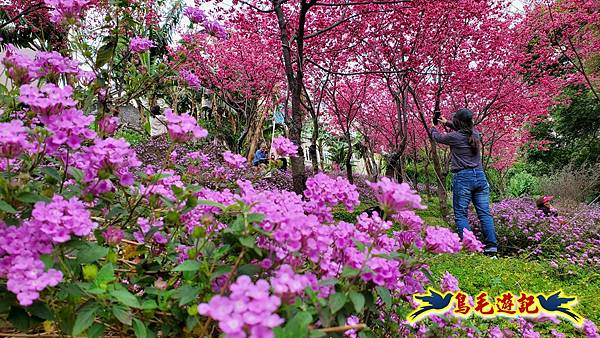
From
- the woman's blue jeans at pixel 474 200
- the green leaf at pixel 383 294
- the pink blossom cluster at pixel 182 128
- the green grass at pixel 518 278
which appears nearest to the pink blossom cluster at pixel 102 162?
the pink blossom cluster at pixel 182 128

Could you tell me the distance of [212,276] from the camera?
0.82m

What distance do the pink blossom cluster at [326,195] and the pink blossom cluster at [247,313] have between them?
1.81 feet

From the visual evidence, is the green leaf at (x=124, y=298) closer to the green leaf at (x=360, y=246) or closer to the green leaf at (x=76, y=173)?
the green leaf at (x=76, y=173)

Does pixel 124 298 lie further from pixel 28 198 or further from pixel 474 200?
pixel 474 200

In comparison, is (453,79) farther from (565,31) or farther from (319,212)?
(319,212)

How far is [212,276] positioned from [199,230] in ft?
0.34

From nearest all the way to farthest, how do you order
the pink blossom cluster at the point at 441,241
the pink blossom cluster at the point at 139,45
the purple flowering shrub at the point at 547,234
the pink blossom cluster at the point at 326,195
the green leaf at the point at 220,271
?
the green leaf at the point at 220,271 < the pink blossom cluster at the point at 441,241 < the pink blossom cluster at the point at 326,195 < the pink blossom cluster at the point at 139,45 < the purple flowering shrub at the point at 547,234

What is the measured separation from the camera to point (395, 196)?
95 centimetres

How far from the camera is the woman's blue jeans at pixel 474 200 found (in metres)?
4.23

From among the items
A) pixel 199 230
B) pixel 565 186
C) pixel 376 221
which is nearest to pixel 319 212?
pixel 376 221

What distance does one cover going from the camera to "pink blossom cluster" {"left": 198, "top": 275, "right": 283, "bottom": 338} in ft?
1.85

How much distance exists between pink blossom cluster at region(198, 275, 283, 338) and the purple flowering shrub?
4283 millimetres

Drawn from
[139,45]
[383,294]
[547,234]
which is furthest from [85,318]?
[547,234]

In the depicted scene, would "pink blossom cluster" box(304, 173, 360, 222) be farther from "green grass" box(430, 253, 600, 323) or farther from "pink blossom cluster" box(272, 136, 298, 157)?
"green grass" box(430, 253, 600, 323)
